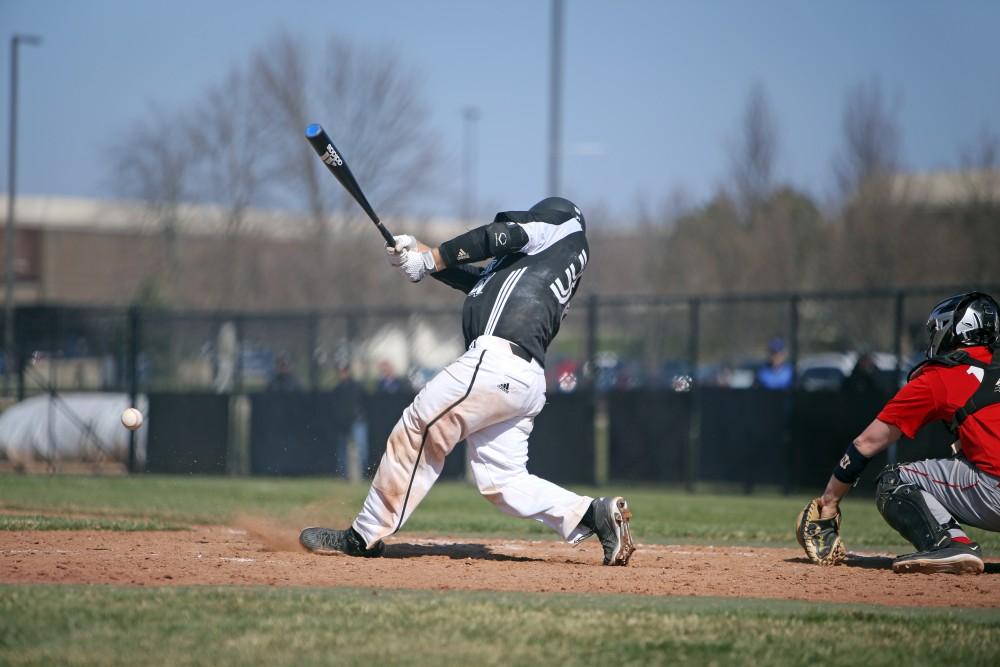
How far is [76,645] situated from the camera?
15.8 feet

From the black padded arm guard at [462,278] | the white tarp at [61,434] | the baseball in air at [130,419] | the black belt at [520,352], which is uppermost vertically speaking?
the black padded arm guard at [462,278]

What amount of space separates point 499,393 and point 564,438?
1151cm

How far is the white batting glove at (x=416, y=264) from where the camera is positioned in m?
7.00

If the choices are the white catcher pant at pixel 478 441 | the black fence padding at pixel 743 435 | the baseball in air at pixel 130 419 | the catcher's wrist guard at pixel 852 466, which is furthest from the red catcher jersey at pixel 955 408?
the black fence padding at pixel 743 435

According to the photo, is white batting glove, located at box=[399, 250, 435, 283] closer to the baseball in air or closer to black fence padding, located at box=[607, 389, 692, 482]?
the baseball in air

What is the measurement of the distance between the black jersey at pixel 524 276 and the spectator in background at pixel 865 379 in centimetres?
1008

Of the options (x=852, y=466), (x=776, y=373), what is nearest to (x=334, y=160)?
(x=852, y=466)

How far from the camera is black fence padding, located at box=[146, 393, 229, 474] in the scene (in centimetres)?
1948

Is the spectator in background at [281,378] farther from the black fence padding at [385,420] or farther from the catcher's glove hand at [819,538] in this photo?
the catcher's glove hand at [819,538]

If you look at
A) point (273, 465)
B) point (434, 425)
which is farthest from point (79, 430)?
point (434, 425)

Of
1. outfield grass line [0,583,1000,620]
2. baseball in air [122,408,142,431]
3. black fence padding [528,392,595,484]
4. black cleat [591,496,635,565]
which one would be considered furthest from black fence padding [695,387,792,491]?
outfield grass line [0,583,1000,620]

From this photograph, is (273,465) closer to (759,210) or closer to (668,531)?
(668,531)

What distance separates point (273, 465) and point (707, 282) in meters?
15.6

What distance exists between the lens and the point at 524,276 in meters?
7.14
